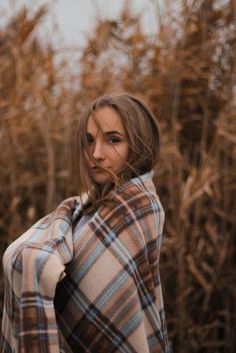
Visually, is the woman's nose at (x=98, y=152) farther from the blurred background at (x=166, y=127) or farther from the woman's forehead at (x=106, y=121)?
the blurred background at (x=166, y=127)

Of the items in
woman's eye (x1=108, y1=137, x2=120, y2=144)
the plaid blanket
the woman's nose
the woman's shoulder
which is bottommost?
the plaid blanket

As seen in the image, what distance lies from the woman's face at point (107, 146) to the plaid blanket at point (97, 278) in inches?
2.3

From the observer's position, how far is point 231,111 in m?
2.20

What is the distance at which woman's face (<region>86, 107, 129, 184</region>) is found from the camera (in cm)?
123

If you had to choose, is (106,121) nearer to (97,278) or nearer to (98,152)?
(98,152)

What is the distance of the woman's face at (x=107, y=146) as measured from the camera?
123 centimetres

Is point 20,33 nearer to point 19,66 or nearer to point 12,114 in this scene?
point 19,66

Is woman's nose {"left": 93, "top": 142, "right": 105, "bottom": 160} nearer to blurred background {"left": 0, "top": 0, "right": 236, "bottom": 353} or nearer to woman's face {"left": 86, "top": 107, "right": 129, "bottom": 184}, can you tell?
woman's face {"left": 86, "top": 107, "right": 129, "bottom": 184}

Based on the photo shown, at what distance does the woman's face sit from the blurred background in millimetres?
828

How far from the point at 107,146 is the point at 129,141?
5 centimetres

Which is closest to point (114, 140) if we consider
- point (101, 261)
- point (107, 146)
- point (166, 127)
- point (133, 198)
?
point (107, 146)

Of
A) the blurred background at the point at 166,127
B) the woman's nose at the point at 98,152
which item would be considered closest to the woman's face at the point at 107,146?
the woman's nose at the point at 98,152

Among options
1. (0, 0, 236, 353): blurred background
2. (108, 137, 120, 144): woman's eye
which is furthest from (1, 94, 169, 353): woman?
(0, 0, 236, 353): blurred background

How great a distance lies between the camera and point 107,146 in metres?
1.23
